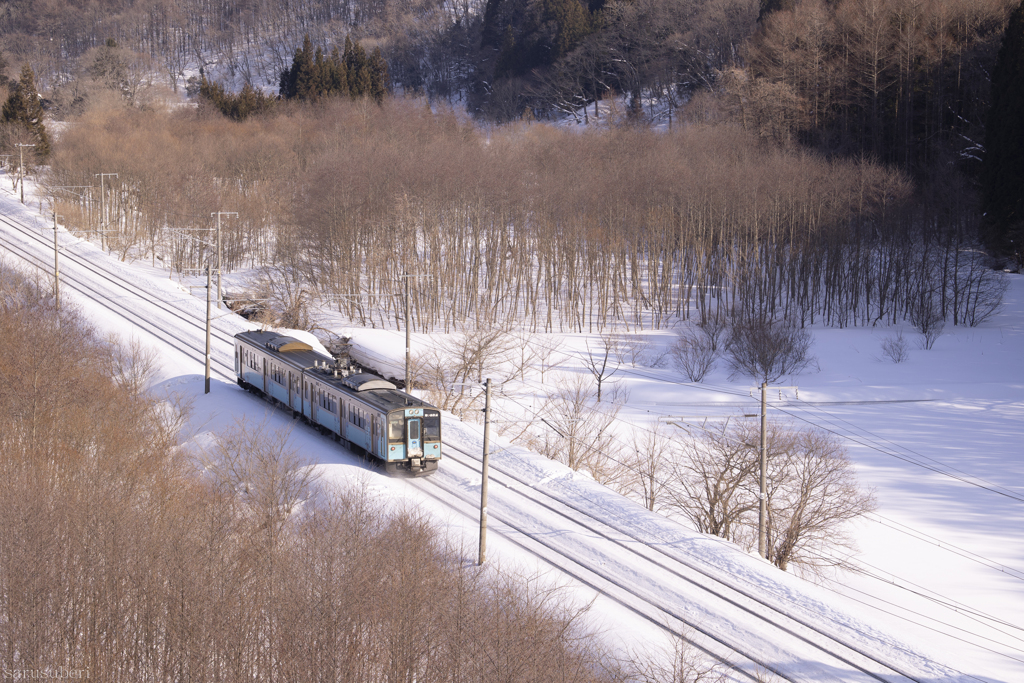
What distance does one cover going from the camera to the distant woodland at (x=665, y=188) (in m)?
57.4

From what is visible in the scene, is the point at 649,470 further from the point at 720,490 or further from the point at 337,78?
the point at 337,78

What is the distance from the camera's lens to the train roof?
25.6 metres

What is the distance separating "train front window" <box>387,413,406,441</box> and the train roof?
1.00 ft

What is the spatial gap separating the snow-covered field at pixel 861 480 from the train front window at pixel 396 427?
4.17ft

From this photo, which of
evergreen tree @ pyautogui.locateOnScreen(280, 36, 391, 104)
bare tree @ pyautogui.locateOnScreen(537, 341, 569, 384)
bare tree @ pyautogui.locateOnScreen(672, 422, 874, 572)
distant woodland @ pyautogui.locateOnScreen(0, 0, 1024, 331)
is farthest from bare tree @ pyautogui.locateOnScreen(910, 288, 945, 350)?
evergreen tree @ pyautogui.locateOnScreen(280, 36, 391, 104)

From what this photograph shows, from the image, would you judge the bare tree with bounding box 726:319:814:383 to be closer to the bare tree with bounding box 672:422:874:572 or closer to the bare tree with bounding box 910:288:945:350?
the bare tree with bounding box 910:288:945:350

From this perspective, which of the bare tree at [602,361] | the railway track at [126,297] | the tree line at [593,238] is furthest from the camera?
the tree line at [593,238]

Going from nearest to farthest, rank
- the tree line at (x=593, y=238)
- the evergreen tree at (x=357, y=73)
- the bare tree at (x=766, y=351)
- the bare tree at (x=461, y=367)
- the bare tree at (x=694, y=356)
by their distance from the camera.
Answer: the bare tree at (x=461, y=367), the bare tree at (x=766, y=351), the bare tree at (x=694, y=356), the tree line at (x=593, y=238), the evergreen tree at (x=357, y=73)

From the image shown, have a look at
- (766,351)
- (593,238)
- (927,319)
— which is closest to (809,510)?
(766,351)

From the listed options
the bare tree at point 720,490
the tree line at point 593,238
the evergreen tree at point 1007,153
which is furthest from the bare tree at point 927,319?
the bare tree at point 720,490

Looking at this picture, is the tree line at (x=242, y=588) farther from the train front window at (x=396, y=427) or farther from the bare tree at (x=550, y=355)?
the bare tree at (x=550, y=355)

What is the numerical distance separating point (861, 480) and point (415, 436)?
58.1ft

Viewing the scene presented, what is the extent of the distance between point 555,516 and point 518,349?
25387mm

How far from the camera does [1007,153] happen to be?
Result: 55.5 metres
